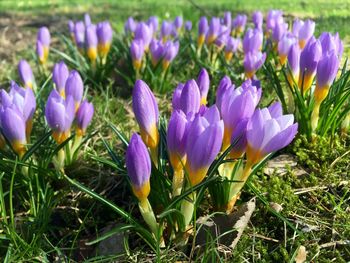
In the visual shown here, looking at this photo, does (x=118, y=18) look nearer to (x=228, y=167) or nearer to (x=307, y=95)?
(x=307, y=95)

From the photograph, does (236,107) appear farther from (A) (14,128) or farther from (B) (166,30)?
(B) (166,30)

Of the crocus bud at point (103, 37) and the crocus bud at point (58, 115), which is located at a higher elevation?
the crocus bud at point (103, 37)

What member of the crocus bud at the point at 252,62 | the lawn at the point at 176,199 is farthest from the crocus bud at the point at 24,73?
the crocus bud at the point at 252,62

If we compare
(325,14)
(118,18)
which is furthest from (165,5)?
(325,14)

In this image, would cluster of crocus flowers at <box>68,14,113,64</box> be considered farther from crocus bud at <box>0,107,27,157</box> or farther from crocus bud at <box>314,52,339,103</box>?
crocus bud at <box>314,52,339,103</box>

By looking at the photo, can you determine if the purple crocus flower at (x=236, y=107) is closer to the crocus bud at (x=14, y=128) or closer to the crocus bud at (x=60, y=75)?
the crocus bud at (x=14, y=128)

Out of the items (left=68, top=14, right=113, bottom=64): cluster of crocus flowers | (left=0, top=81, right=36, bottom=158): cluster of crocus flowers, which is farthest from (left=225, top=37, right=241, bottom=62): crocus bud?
(left=0, top=81, right=36, bottom=158): cluster of crocus flowers
